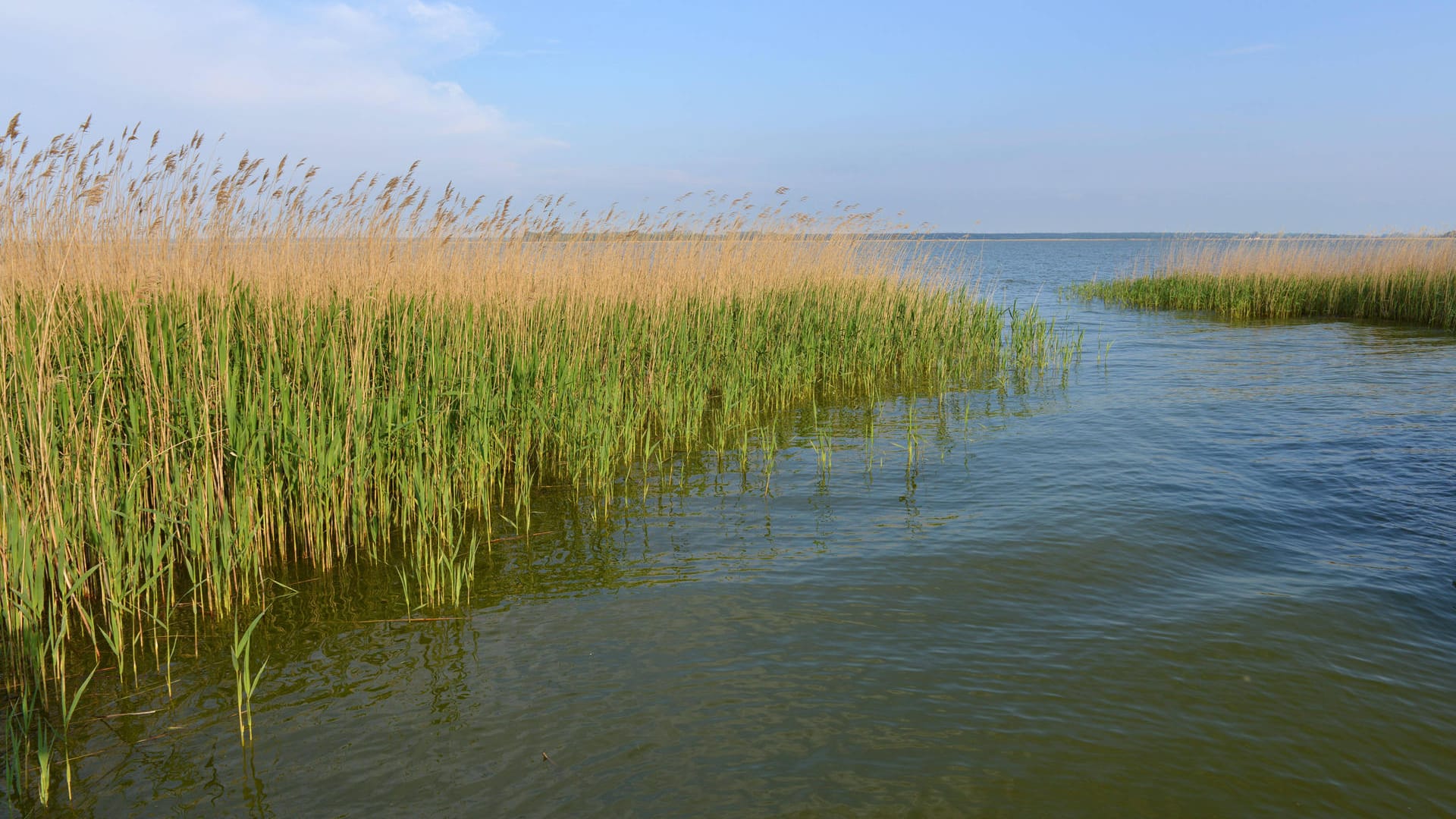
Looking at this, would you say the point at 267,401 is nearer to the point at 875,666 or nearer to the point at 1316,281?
the point at 875,666

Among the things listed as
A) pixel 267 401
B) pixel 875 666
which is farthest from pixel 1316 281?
pixel 267 401

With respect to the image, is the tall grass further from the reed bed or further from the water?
the reed bed

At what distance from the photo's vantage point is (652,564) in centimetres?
536

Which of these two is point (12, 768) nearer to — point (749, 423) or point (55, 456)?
point (55, 456)

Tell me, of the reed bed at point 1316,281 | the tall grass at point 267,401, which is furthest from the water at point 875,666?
the reed bed at point 1316,281

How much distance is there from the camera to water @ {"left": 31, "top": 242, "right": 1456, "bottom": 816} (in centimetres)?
310

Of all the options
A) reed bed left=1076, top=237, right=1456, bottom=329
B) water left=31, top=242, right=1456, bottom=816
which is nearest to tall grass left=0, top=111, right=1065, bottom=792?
water left=31, top=242, right=1456, bottom=816

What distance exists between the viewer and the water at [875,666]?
3.10 metres

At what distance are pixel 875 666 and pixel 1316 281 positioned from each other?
24.7 m

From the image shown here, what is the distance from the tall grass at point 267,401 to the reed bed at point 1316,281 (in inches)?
768

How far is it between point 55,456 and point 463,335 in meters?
2.81

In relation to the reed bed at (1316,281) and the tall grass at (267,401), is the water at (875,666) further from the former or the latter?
the reed bed at (1316,281)

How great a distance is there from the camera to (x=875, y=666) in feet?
13.1

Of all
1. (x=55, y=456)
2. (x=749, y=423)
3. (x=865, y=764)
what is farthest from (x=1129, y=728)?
(x=749, y=423)
